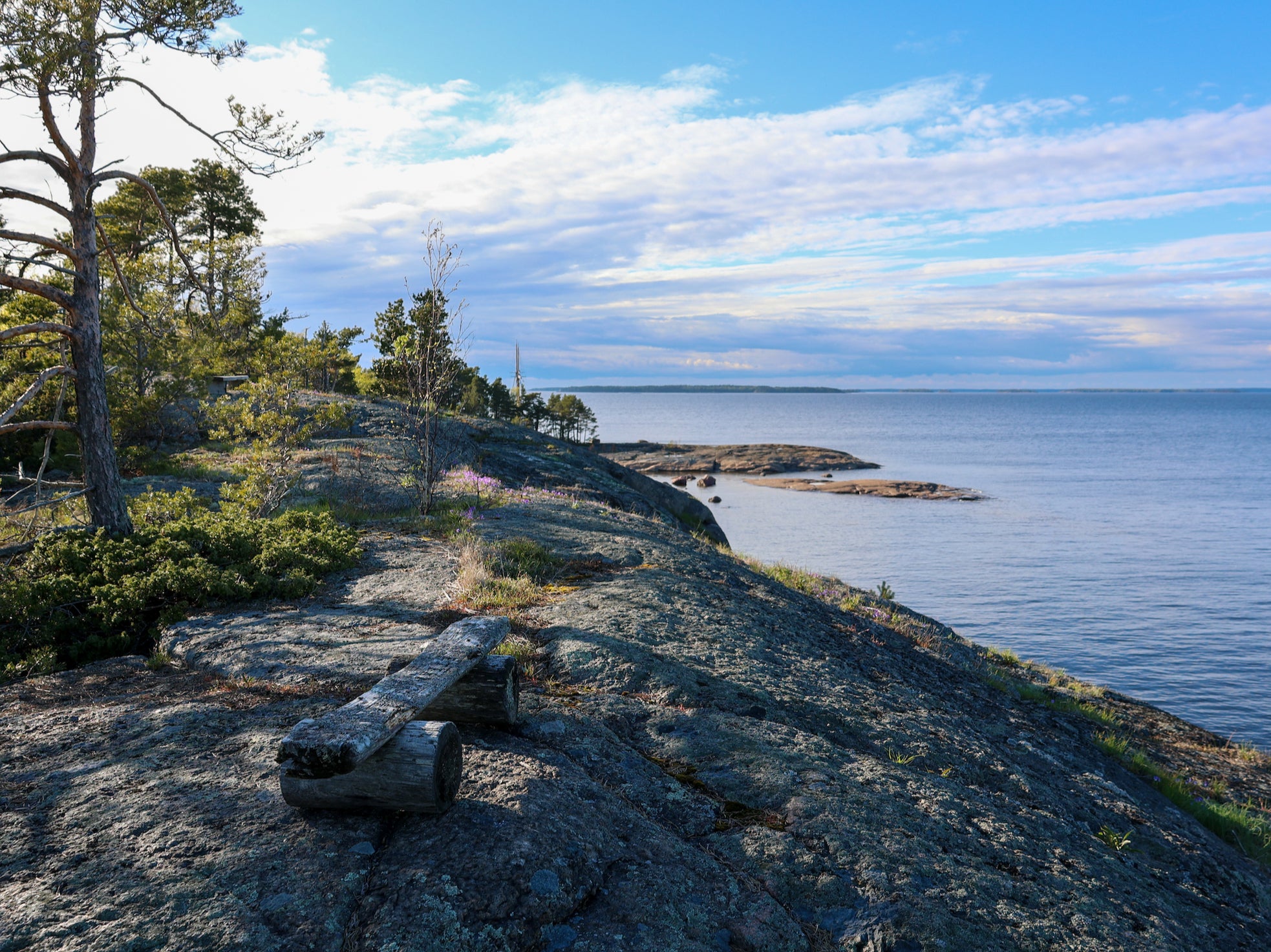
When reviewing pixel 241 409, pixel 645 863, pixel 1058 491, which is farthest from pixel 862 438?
pixel 645 863

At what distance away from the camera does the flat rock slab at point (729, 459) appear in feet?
237

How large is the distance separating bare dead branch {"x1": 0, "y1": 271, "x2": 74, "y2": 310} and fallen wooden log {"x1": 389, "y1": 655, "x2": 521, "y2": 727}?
749 centimetres

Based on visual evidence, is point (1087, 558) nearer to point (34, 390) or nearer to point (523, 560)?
point (523, 560)

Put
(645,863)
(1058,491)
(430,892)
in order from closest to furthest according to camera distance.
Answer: (430,892) < (645,863) < (1058,491)

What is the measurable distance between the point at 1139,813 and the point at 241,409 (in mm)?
15357

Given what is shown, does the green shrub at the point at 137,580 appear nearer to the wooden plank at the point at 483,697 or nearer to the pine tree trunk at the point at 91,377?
the pine tree trunk at the point at 91,377

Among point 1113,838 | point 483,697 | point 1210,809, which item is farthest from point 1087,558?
point 483,697

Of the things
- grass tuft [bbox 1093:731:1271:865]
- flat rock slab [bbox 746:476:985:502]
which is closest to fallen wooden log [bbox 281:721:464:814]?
grass tuft [bbox 1093:731:1271:865]

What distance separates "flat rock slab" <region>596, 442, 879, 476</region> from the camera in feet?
237

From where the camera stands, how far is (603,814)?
13.8 ft

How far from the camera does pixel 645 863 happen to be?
154 inches

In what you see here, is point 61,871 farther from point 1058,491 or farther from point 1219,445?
point 1219,445

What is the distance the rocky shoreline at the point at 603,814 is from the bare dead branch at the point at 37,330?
408cm

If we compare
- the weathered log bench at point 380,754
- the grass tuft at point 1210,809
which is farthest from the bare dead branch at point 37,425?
the grass tuft at point 1210,809
